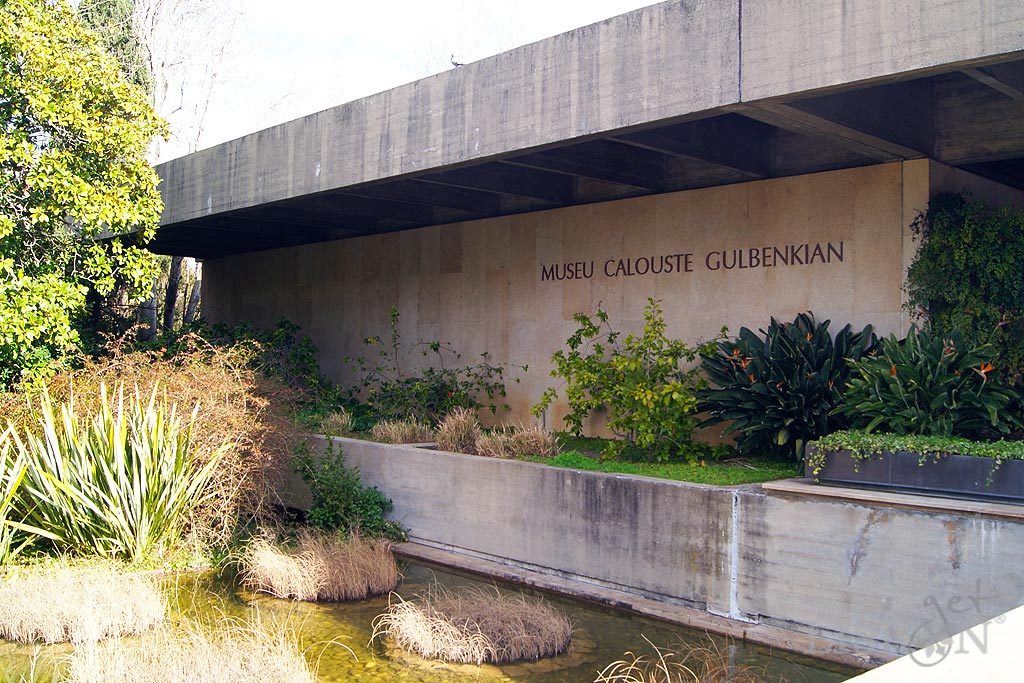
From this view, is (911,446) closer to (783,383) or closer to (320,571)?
(783,383)

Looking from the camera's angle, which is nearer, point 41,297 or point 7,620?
point 7,620

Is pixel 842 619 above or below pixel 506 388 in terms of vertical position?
below

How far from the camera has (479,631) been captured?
22.6 feet

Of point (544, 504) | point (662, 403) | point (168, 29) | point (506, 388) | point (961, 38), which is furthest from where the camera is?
point (168, 29)

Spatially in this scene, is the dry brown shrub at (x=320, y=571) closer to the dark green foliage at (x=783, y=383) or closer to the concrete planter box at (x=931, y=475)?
the dark green foliage at (x=783, y=383)

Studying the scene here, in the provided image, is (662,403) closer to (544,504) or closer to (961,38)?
(544,504)

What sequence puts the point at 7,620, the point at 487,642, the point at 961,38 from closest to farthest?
the point at 961,38 < the point at 487,642 < the point at 7,620

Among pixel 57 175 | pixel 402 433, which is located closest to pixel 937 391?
pixel 402 433

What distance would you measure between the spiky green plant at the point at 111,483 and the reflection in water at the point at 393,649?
0.71 metres

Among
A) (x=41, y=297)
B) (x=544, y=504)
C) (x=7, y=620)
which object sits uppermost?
(x=41, y=297)

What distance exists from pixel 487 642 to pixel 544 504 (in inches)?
101

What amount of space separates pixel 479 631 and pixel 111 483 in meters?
4.27

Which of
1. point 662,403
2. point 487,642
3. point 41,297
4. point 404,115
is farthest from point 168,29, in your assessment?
point 487,642

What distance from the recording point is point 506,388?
1373 cm
